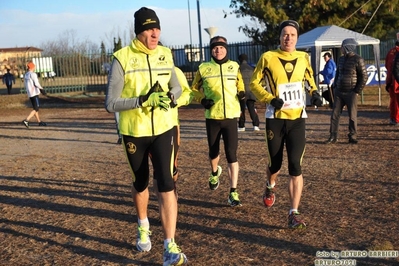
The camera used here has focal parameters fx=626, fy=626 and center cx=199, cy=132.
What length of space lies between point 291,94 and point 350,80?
576 cm

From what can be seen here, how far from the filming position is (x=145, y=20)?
17.5 ft

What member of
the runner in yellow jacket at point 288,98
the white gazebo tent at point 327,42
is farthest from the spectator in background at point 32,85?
the runner in yellow jacket at point 288,98

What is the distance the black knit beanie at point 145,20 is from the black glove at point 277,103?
5.23ft

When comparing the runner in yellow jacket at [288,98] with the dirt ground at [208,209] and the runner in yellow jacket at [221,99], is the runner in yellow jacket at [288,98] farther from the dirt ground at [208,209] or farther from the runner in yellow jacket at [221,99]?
the runner in yellow jacket at [221,99]

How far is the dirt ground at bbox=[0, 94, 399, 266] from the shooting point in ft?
18.7

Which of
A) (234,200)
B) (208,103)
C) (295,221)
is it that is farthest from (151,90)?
(234,200)

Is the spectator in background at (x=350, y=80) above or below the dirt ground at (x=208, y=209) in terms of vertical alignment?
above

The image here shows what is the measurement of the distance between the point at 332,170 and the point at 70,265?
5169 mm

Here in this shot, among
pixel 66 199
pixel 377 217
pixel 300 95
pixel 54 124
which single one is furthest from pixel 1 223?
pixel 54 124

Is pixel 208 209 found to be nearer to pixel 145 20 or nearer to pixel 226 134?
pixel 226 134

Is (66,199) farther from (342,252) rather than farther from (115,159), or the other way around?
(342,252)

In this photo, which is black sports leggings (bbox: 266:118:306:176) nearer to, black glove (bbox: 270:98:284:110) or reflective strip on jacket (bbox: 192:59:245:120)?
black glove (bbox: 270:98:284:110)

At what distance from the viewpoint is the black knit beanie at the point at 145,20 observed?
17.5 feet

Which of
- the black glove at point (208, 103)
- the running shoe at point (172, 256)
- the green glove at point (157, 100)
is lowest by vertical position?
the running shoe at point (172, 256)
